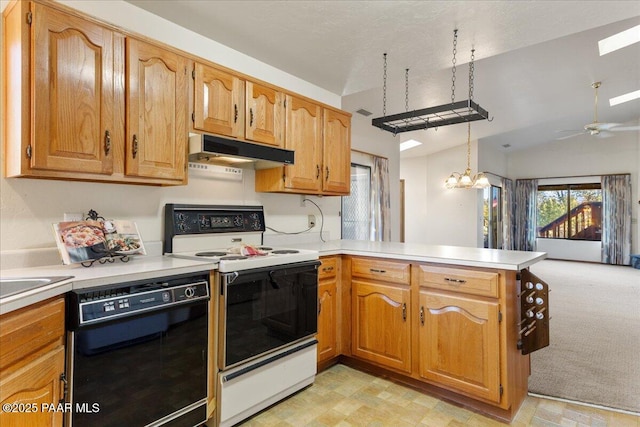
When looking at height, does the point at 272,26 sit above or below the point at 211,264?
above

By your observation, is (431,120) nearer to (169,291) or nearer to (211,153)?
(211,153)

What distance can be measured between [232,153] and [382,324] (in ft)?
5.11

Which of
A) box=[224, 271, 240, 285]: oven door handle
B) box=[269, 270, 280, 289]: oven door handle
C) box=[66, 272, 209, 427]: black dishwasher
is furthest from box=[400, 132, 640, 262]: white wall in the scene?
box=[66, 272, 209, 427]: black dishwasher

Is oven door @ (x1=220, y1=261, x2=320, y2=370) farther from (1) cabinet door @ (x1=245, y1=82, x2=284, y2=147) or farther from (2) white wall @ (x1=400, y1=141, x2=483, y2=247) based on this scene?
(2) white wall @ (x1=400, y1=141, x2=483, y2=247)

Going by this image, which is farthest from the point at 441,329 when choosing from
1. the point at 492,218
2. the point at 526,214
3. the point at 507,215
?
the point at 526,214

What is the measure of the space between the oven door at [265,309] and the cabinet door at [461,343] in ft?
2.45

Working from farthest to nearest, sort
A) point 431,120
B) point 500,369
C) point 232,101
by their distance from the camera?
point 431,120 → point 232,101 → point 500,369

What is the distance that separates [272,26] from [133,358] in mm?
2128

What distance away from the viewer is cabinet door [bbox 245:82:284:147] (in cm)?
238

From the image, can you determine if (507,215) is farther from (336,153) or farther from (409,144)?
(336,153)

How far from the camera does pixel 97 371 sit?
1375mm

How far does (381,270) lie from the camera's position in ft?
8.03

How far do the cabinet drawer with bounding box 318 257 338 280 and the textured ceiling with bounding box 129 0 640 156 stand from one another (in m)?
1.62

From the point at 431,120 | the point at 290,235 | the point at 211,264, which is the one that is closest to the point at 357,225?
the point at 290,235
